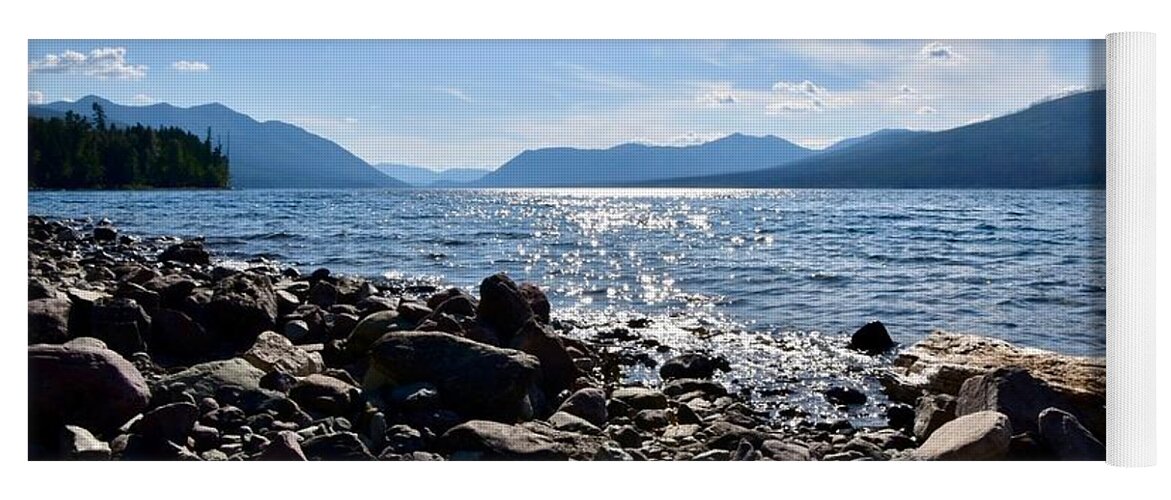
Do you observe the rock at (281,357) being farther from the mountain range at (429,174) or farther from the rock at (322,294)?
the mountain range at (429,174)

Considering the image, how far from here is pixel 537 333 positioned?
7.20 m

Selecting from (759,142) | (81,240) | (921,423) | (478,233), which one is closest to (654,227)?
(759,142)

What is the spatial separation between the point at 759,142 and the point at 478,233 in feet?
8.94

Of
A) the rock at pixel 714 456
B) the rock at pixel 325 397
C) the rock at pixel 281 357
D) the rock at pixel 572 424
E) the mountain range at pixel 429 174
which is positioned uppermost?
the mountain range at pixel 429 174

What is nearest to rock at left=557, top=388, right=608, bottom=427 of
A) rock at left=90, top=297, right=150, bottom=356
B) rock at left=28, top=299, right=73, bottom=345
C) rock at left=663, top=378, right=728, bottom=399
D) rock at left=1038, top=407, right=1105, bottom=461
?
rock at left=663, top=378, right=728, bottom=399

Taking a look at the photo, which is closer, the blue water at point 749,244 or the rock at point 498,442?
the rock at point 498,442

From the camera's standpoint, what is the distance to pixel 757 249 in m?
7.43

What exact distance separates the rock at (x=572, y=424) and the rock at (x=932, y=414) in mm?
2211

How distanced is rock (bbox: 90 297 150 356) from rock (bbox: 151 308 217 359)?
168 mm

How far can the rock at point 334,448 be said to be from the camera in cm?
612

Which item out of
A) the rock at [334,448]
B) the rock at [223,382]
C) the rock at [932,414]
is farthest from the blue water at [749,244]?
the rock at [334,448]

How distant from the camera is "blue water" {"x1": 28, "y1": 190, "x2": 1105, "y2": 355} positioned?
6.70 meters
